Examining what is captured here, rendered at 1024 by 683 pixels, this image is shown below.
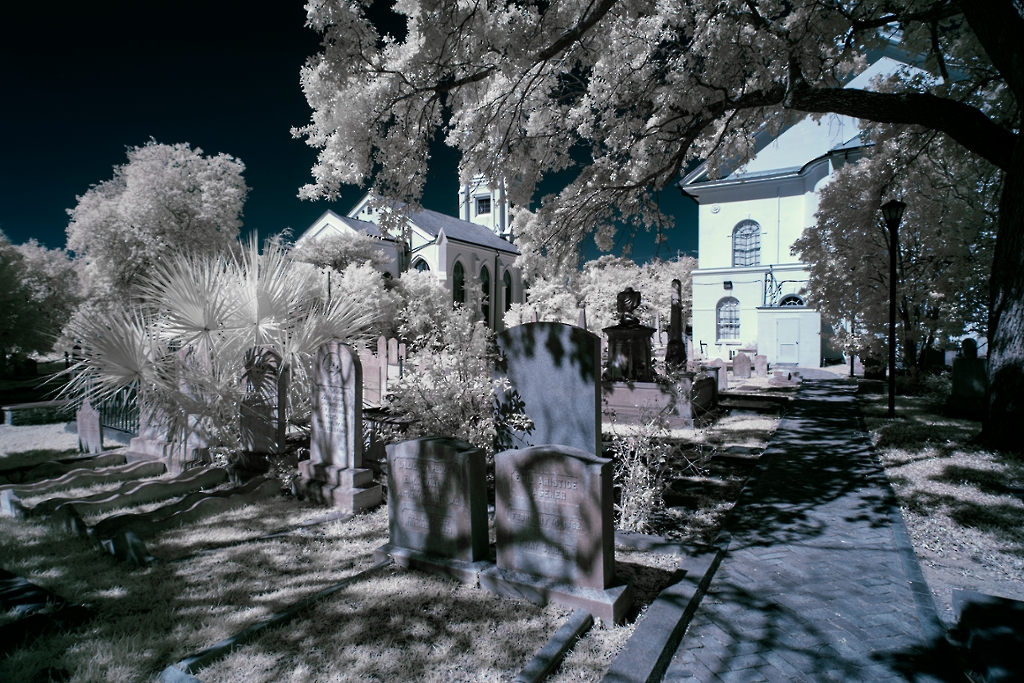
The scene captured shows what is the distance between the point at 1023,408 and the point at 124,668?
9.41 metres

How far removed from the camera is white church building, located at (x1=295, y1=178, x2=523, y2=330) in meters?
37.8

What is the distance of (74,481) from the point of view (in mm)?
6449

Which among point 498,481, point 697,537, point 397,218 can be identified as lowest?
point 697,537

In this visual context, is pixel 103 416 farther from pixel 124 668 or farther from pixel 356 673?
pixel 356 673

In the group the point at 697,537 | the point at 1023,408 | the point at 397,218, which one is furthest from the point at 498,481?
the point at 1023,408

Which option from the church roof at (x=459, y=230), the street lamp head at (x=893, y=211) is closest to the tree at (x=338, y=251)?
the church roof at (x=459, y=230)

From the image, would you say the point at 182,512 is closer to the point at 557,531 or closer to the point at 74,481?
the point at 74,481

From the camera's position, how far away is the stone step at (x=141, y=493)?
5.44 metres

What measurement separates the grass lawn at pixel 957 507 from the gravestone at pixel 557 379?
10.1 feet

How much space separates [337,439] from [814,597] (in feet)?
16.0

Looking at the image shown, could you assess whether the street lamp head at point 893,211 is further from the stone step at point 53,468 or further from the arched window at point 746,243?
the arched window at point 746,243

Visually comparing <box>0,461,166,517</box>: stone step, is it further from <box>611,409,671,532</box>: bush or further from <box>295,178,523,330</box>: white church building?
<box>295,178,523,330</box>: white church building

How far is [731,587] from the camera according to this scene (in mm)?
3762

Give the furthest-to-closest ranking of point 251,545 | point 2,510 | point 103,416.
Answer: point 103,416 → point 2,510 → point 251,545
